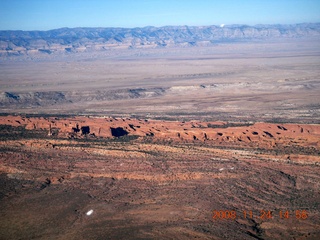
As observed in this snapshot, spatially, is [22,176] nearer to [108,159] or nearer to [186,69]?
[108,159]

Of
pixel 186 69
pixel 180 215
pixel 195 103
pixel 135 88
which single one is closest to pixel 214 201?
pixel 180 215
